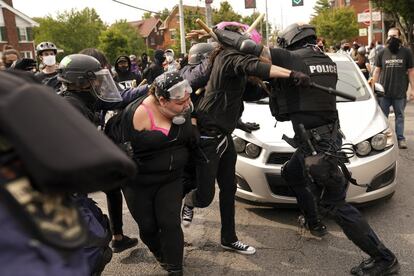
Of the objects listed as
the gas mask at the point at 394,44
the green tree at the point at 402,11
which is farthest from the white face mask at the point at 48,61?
the green tree at the point at 402,11

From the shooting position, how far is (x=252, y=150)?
13.3 feet

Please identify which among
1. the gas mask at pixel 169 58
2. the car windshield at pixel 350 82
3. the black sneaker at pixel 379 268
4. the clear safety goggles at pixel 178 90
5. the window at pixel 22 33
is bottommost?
the black sneaker at pixel 379 268

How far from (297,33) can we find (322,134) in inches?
28.5

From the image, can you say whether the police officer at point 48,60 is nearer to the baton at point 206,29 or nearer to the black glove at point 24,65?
the black glove at point 24,65

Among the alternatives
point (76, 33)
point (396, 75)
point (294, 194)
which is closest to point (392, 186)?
point (294, 194)

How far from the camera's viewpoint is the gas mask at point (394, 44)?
6680 millimetres

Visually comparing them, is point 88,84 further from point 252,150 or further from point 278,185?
point 278,185

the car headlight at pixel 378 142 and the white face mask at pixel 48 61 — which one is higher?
the white face mask at pixel 48 61

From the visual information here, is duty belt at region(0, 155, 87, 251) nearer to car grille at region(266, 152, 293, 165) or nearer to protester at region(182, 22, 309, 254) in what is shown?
protester at region(182, 22, 309, 254)

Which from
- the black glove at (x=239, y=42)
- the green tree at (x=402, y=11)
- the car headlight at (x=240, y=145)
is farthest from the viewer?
→ the green tree at (x=402, y=11)

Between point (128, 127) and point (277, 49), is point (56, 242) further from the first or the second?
point (277, 49)

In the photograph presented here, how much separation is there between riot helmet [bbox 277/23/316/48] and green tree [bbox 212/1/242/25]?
3166cm

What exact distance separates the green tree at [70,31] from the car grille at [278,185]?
55402 millimetres

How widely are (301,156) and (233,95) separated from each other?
0.67 m
